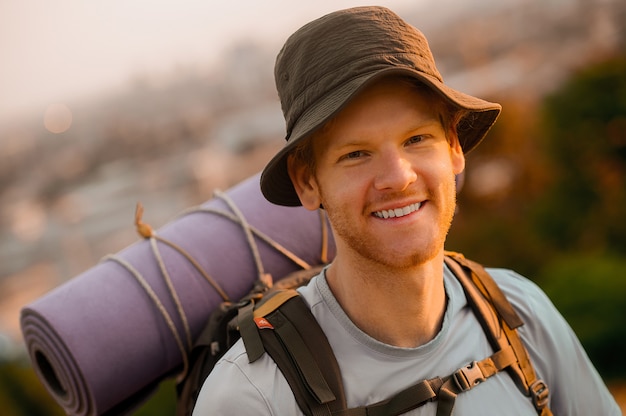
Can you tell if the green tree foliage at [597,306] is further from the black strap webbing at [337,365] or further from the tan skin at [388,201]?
the tan skin at [388,201]

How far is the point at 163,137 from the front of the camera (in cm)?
2375

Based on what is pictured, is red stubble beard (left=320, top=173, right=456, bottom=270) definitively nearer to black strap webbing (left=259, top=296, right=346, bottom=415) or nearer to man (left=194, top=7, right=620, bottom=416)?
man (left=194, top=7, right=620, bottom=416)

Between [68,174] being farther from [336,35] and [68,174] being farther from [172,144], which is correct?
[336,35]

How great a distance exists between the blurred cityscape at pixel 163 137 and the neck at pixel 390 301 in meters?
15.5

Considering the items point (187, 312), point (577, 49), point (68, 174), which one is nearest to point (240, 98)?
point (68, 174)

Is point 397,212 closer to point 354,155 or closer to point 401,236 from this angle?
point 401,236

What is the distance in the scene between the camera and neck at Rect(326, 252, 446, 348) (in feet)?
5.96

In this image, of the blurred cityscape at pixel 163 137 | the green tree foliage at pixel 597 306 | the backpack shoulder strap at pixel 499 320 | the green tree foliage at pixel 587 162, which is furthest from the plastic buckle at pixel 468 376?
the blurred cityscape at pixel 163 137

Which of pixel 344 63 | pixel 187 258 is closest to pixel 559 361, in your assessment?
pixel 344 63

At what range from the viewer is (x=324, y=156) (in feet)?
5.78

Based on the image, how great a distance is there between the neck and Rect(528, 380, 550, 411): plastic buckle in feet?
1.06

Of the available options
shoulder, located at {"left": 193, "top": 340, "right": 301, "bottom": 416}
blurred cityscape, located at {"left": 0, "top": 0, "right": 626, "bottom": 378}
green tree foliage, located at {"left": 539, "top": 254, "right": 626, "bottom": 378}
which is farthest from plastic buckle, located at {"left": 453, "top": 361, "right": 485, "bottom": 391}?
blurred cityscape, located at {"left": 0, "top": 0, "right": 626, "bottom": 378}

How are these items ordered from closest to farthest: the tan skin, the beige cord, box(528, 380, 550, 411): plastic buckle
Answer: the tan skin
box(528, 380, 550, 411): plastic buckle
the beige cord

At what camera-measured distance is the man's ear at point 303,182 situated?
1896 millimetres
